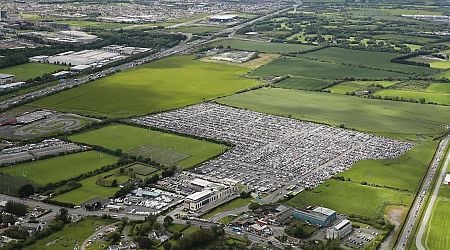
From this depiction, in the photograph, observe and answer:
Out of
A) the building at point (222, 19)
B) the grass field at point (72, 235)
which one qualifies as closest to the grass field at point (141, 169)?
the grass field at point (72, 235)

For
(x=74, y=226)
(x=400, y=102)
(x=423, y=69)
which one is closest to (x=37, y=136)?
(x=74, y=226)

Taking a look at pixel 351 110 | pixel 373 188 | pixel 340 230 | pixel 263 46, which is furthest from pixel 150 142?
pixel 263 46

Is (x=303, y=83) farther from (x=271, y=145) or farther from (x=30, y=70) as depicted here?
(x=30, y=70)

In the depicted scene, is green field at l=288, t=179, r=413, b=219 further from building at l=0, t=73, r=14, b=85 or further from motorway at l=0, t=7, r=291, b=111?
building at l=0, t=73, r=14, b=85

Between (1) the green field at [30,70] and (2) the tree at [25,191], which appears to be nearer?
(2) the tree at [25,191]

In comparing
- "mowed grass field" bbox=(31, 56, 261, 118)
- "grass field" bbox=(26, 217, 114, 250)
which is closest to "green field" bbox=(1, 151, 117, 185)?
"grass field" bbox=(26, 217, 114, 250)

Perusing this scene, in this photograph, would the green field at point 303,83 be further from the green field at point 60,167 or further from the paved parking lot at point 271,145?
the green field at point 60,167
